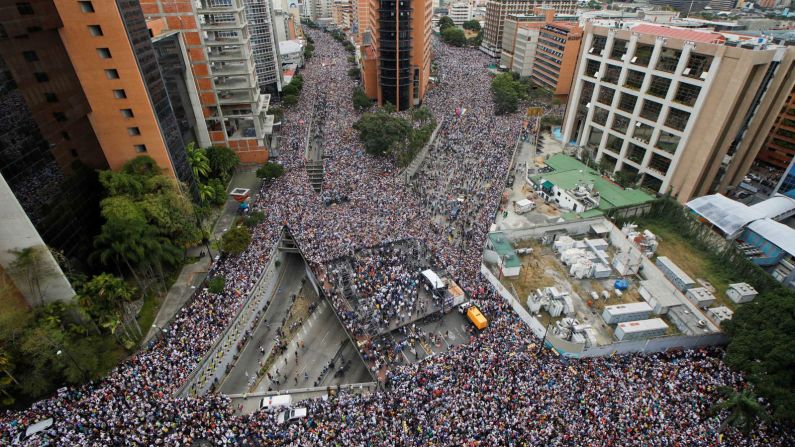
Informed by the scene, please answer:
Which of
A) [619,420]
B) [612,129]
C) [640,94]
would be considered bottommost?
[619,420]

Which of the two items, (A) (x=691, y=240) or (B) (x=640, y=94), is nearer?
(A) (x=691, y=240)

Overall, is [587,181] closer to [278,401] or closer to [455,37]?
[278,401]

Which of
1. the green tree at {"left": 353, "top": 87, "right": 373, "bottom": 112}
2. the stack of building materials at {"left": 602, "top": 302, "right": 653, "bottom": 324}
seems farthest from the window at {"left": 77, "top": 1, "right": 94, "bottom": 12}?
the green tree at {"left": 353, "top": 87, "right": 373, "bottom": 112}

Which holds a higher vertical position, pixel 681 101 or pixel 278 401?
pixel 681 101

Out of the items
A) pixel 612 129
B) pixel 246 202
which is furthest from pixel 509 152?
pixel 246 202

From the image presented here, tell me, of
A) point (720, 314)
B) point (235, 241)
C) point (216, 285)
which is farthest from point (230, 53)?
point (720, 314)

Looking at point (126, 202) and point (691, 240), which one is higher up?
point (126, 202)

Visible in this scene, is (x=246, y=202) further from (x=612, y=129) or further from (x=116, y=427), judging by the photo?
→ (x=612, y=129)

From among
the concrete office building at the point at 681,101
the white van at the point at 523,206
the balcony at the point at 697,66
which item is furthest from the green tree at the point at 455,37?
the white van at the point at 523,206
